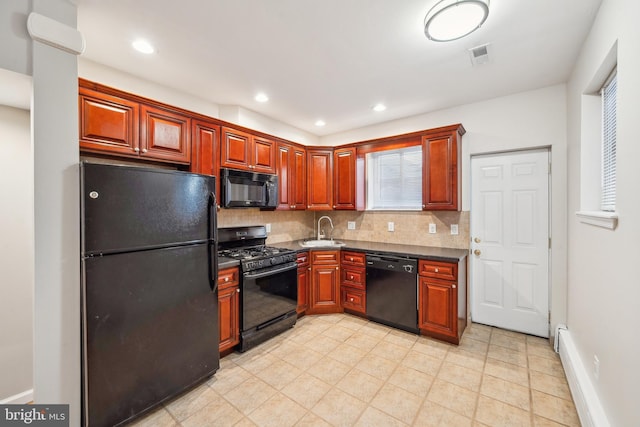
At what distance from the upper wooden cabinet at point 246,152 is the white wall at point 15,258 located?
1486 mm

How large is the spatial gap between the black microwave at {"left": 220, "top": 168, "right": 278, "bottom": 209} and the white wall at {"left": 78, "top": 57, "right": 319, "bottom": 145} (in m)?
0.79

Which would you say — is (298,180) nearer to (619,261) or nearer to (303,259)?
(303,259)

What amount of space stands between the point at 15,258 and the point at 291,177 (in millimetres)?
2703

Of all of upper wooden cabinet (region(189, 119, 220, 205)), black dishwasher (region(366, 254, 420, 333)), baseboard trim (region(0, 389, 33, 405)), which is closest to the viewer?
baseboard trim (region(0, 389, 33, 405))

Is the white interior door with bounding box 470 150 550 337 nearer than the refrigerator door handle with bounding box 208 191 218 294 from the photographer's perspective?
No

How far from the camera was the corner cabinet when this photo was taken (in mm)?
2686

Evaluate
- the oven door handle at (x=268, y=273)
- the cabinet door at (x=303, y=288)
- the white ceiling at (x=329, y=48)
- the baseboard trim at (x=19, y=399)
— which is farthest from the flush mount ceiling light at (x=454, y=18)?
the baseboard trim at (x=19, y=399)

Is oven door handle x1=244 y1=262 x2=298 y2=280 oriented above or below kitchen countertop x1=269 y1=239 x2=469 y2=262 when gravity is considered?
below

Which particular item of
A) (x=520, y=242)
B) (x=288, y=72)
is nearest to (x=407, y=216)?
(x=520, y=242)

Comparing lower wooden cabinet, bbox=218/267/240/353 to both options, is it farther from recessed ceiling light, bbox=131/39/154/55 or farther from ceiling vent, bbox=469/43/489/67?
ceiling vent, bbox=469/43/489/67

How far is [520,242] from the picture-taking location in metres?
2.96

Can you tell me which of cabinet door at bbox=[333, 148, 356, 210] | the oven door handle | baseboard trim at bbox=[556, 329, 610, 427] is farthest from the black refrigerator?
baseboard trim at bbox=[556, 329, 610, 427]

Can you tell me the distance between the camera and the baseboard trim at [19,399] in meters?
1.86

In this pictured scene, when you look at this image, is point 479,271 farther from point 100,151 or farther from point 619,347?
point 100,151
